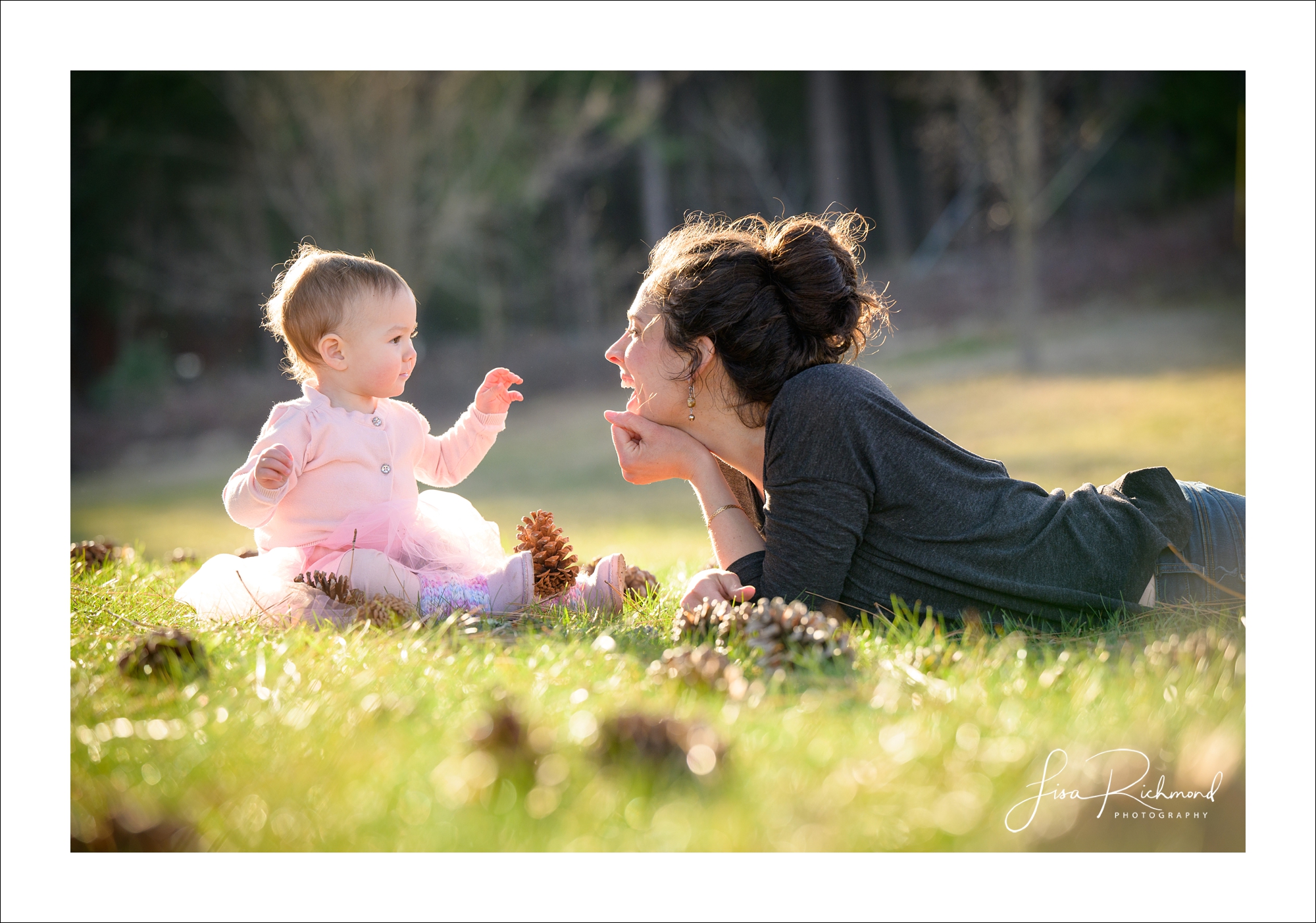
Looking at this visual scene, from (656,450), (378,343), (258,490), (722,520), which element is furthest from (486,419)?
(722,520)

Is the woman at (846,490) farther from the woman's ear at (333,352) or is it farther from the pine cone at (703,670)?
the woman's ear at (333,352)

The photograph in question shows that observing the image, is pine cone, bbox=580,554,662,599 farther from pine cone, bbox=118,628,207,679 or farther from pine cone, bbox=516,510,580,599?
pine cone, bbox=118,628,207,679

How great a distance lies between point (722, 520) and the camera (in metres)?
2.45

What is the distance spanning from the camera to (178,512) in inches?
365

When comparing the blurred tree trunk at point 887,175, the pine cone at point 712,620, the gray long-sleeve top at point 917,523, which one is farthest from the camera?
the blurred tree trunk at point 887,175

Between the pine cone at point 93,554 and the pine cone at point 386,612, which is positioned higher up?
the pine cone at point 93,554

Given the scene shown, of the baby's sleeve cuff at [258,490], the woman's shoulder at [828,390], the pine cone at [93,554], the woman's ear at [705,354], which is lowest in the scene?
the pine cone at [93,554]

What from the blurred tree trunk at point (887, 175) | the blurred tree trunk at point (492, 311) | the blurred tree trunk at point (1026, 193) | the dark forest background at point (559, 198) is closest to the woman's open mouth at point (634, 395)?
the dark forest background at point (559, 198)

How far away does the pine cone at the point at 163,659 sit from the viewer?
177cm

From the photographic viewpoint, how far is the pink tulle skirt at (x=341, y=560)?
235cm

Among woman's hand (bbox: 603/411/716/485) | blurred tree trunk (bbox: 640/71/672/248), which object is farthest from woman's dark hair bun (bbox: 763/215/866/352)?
blurred tree trunk (bbox: 640/71/672/248)

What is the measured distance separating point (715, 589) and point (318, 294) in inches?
51.0

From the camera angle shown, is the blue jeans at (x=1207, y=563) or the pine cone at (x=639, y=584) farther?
the pine cone at (x=639, y=584)

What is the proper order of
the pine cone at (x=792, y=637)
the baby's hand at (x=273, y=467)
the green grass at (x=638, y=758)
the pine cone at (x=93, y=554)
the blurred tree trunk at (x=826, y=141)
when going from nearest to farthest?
1. the green grass at (x=638, y=758)
2. the pine cone at (x=792, y=637)
3. the baby's hand at (x=273, y=467)
4. the pine cone at (x=93, y=554)
5. the blurred tree trunk at (x=826, y=141)
